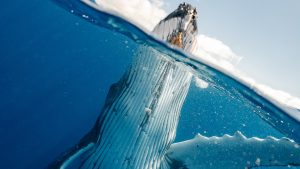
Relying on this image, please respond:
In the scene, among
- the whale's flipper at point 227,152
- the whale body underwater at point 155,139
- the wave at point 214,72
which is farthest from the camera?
the wave at point 214,72

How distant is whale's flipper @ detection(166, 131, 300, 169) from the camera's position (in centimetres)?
485

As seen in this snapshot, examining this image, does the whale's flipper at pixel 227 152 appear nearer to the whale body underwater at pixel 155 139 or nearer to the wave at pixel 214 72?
the whale body underwater at pixel 155 139

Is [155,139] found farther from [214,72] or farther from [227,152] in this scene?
[214,72]

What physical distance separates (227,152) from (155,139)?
1356 millimetres

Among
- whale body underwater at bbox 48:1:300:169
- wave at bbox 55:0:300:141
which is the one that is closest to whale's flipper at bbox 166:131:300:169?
whale body underwater at bbox 48:1:300:169

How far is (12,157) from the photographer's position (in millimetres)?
14281

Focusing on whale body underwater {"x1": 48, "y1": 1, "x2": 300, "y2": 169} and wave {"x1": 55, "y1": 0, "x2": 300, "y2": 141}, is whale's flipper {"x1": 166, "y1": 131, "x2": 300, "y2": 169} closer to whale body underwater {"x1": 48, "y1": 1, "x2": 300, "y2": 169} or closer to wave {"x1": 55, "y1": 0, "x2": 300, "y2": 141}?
whale body underwater {"x1": 48, "y1": 1, "x2": 300, "y2": 169}

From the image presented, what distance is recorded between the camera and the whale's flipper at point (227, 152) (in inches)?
191

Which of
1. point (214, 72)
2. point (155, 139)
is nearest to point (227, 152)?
point (155, 139)

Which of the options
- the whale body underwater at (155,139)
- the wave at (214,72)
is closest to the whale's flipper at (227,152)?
the whale body underwater at (155,139)

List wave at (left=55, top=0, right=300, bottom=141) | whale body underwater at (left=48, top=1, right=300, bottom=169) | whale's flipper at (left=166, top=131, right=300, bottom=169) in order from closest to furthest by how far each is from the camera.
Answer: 1. whale body underwater at (left=48, top=1, right=300, bottom=169)
2. whale's flipper at (left=166, top=131, right=300, bottom=169)
3. wave at (left=55, top=0, right=300, bottom=141)

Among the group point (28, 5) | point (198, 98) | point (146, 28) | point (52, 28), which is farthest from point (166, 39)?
point (52, 28)

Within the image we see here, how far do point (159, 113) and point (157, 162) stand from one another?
2.49 feet

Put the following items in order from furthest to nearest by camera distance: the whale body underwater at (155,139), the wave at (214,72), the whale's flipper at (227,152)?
1. the wave at (214,72)
2. the whale's flipper at (227,152)
3. the whale body underwater at (155,139)
